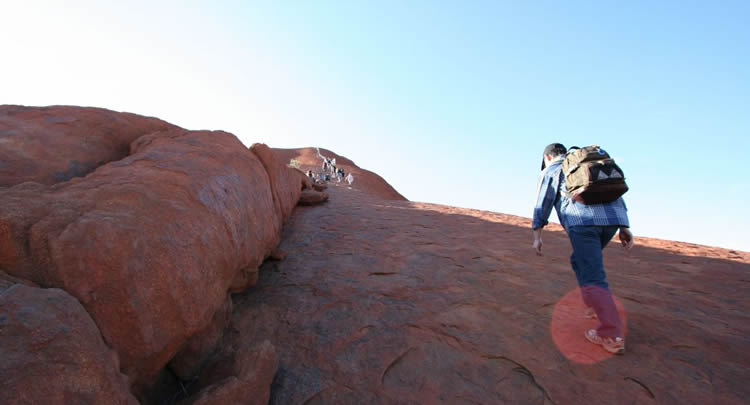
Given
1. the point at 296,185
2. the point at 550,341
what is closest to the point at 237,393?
the point at 550,341

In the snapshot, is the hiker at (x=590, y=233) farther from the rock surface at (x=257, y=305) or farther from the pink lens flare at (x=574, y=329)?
the rock surface at (x=257, y=305)

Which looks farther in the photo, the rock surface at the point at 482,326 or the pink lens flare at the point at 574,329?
the pink lens flare at the point at 574,329

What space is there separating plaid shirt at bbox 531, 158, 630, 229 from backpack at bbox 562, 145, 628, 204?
0.10 meters

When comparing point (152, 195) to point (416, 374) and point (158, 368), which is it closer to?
point (158, 368)

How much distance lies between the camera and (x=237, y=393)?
2.21 metres

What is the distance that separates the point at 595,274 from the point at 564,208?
0.64 m

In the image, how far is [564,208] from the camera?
11.1ft

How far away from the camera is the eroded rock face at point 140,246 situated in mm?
1932

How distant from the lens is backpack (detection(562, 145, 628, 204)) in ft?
9.84

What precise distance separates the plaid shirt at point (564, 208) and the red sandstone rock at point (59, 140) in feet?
14.5

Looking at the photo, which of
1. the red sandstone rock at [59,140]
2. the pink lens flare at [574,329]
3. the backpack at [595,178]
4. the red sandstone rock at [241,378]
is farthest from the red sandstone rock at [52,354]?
the backpack at [595,178]

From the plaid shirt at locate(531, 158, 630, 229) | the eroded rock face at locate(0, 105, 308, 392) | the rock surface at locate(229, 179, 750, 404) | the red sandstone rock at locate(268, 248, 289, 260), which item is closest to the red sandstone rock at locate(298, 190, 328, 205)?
the rock surface at locate(229, 179, 750, 404)

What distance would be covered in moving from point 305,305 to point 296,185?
4.19 metres

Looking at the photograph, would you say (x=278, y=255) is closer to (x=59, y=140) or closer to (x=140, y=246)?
(x=140, y=246)
